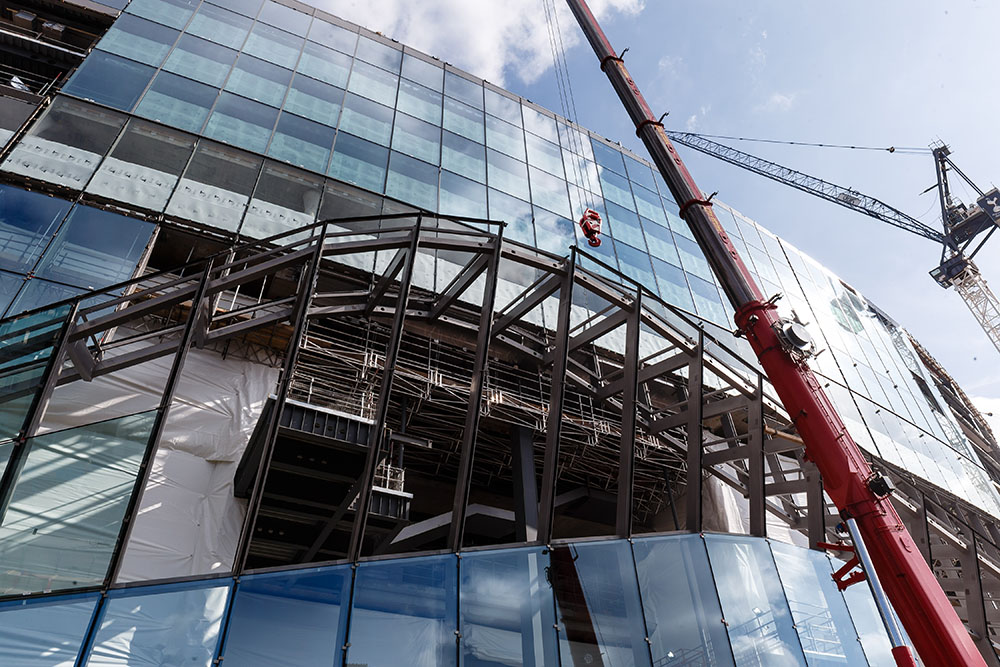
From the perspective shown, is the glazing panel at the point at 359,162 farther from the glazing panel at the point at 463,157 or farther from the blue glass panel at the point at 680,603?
the blue glass panel at the point at 680,603

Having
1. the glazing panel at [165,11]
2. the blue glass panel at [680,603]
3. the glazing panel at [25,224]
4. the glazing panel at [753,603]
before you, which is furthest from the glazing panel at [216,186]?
the glazing panel at [753,603]

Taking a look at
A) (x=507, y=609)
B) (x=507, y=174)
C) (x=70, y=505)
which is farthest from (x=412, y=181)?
(x=70, y=505)

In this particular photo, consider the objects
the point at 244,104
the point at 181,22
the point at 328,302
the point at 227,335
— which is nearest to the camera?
the point at 227,335

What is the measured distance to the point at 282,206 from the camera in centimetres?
1905

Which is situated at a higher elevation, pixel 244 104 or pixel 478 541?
pixel 244 104

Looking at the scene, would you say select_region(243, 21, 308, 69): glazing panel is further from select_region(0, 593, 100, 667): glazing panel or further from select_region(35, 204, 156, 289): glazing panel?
select_region(0, 593, 100, 667): glazing panel

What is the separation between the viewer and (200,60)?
2181 centimetres

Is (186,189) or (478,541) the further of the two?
(478,541)

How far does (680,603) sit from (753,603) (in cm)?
183

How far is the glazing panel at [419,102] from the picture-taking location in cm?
2516

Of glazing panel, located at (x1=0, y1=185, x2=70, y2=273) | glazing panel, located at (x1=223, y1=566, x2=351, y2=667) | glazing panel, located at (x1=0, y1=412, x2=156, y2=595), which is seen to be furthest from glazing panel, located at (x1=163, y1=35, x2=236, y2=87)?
glazing panel, located at (x1=223, y1=566, x2=351, y2=667)

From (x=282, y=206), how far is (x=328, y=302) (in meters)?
3.78

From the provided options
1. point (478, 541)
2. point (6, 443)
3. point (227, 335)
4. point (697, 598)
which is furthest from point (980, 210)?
point (6, 443)

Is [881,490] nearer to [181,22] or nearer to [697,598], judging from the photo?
[697,598]
